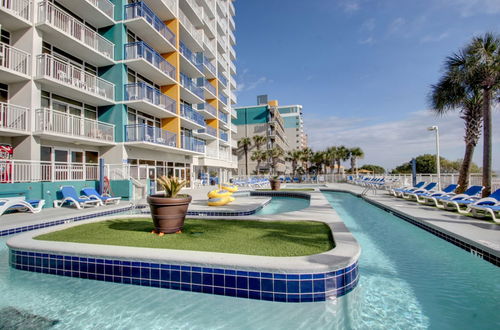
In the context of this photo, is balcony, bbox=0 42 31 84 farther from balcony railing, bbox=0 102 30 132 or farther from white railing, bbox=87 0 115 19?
white railing, bbox=87 0 115 19

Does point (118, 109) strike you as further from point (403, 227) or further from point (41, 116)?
point (403, 227)

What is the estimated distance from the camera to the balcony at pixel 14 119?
10.6m

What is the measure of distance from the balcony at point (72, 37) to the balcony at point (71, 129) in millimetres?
3749

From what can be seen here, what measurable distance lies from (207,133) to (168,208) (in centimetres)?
2347

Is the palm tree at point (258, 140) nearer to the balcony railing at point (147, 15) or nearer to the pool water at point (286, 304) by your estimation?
the balcony railing at point (147, 15)

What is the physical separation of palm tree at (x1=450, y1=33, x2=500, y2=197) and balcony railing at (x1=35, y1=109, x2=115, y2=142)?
1891 cm

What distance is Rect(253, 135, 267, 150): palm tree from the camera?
52344mm

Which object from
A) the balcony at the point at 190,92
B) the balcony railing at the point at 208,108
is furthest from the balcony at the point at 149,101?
the balcony railing at the point at 208,108

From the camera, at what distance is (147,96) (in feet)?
56.1

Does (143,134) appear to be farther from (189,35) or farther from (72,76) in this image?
(189,35)

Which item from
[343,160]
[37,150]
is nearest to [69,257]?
[37,150]

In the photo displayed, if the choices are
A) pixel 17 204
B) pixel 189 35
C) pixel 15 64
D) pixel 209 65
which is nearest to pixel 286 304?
pixel 17 204

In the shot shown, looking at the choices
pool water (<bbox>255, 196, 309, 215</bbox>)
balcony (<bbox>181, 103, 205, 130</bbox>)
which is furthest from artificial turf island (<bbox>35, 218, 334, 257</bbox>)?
balcony (<bbox>181, 103, 205, 130</bbox>)

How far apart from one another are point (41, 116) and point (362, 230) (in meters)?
13.8
